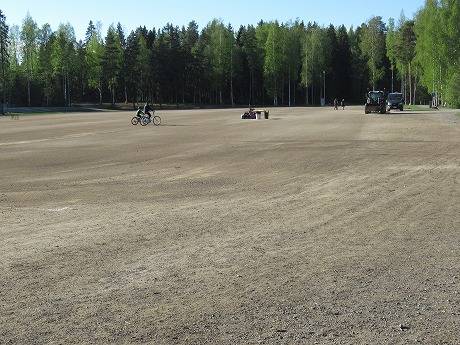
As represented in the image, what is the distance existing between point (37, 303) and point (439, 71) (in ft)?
278

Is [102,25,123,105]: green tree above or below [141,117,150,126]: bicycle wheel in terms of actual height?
above

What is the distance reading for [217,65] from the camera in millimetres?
125500

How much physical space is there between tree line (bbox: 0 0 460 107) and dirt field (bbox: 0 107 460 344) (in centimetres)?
7868

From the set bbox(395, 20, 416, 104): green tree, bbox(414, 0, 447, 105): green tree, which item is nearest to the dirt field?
bbox(414, 0, 447, 105): green tree

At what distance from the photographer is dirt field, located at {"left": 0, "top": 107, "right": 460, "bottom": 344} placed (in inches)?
228

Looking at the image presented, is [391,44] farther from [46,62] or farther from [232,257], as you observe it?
[232,257]

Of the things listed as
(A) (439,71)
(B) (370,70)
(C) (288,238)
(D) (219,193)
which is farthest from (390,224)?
(B) (370,70)

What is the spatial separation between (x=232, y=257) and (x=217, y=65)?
119 metres

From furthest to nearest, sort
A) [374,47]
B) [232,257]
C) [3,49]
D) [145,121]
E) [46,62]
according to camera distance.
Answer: [374,47]
[46,62]
[3,49]
[145,121]
[232,257]

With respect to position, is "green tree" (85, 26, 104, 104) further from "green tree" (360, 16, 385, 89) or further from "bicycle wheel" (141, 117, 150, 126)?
"bicycle wheel" (141, 117, 150, 126)

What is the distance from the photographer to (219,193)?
14273 mm

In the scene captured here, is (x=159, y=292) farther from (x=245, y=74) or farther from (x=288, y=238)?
(x=245, y=74)

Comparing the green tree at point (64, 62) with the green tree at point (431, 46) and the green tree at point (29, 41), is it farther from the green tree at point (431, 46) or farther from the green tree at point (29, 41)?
the green tree at point (431, 46)

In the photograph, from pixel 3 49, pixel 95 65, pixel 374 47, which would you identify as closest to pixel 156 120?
pixel 3 49
